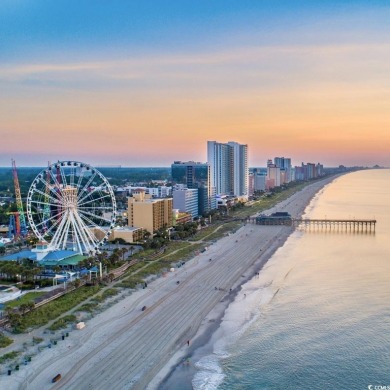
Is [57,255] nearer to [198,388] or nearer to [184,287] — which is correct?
[184,287]

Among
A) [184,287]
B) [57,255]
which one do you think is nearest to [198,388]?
[184,287]

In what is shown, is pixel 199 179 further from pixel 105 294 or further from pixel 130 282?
pixel 105 294

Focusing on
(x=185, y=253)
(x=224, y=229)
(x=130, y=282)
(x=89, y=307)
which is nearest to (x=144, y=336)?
(x=89, y=307)

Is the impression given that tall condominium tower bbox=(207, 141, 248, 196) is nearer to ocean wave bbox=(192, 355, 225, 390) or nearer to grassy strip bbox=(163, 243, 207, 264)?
grassy strip bbox=(163, 243, 207, 264)

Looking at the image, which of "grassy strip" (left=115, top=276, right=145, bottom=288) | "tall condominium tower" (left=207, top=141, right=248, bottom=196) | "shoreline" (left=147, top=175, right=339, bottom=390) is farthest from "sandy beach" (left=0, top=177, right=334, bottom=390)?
"tall condominium tower" (left=207, top=141, right=248, bottom=196)

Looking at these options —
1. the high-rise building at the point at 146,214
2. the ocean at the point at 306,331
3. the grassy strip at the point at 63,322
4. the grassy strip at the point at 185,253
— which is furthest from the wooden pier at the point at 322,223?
the grassy strip at the point at 63,322

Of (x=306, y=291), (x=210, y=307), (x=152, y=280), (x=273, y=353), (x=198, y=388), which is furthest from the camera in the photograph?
(x=152, y=280)

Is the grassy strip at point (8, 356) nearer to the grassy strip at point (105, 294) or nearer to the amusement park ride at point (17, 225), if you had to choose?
the grassy strip at point (105, 294)
